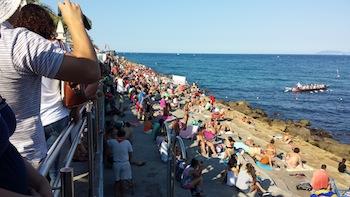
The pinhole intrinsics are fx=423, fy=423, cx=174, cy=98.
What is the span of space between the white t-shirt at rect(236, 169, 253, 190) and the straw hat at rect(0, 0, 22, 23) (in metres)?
10.1

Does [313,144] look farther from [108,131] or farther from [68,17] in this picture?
[68,17]

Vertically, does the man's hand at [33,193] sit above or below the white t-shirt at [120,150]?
above

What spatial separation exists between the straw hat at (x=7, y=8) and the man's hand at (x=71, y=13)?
224 millimetres

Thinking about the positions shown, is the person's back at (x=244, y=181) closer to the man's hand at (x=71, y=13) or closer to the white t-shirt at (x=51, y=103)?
the white t-shirt at (x=51, y=103)

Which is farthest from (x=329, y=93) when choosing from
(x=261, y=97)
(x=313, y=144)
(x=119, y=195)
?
(x=119, y=195)

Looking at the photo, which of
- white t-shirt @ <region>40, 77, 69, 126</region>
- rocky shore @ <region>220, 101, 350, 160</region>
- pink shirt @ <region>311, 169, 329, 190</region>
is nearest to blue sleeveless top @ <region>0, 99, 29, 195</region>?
white t-shirt @ <region>40, 77, 69, 126</region>

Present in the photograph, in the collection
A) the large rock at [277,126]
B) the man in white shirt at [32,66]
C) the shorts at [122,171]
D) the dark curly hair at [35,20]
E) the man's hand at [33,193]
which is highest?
the dark curly hair at [35,20]

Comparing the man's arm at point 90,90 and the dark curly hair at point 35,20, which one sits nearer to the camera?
the dark curly hair at point 35,20

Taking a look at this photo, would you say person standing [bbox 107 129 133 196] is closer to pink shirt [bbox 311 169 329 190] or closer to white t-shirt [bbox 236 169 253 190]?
white t-shirt [bbox 236 169 253 190]

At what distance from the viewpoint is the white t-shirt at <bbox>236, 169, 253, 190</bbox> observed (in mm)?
11336

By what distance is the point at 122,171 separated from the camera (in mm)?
9086

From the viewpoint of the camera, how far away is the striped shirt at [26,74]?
1.96m

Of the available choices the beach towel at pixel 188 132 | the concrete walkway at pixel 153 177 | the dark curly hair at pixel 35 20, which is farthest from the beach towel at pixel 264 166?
the dark curly hair at pixel 35 20

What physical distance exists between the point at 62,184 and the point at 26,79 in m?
0.58
